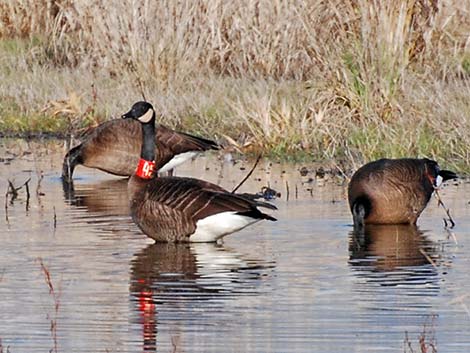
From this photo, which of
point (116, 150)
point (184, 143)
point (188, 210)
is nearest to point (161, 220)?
point (188, 210)

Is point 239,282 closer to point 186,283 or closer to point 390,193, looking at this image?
point 186,283

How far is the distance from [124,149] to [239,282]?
5.87m

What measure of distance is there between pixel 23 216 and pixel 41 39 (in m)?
12.1

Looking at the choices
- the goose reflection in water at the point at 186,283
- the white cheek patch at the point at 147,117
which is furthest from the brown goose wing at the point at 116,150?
the goose reflection in water at the point at 186,283

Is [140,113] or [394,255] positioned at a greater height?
[140,113]

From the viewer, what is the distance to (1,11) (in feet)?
81.0

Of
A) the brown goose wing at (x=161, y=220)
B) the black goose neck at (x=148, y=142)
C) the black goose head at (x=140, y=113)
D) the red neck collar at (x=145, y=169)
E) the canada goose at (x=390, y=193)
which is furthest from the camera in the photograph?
the black goose head at (x=140, y=113)

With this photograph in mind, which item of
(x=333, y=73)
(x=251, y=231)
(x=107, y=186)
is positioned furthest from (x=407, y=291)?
(x=333, y=73)

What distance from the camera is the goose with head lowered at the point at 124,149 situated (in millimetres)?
14336

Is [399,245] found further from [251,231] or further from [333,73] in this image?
[333,73]

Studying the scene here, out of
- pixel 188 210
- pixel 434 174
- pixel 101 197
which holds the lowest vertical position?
pixel 101 197

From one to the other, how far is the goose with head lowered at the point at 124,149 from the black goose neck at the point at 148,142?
6.98 feet

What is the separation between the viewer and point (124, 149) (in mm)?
14578

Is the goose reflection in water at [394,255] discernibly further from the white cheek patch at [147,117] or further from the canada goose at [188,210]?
the white cheek patch at [147,117]
